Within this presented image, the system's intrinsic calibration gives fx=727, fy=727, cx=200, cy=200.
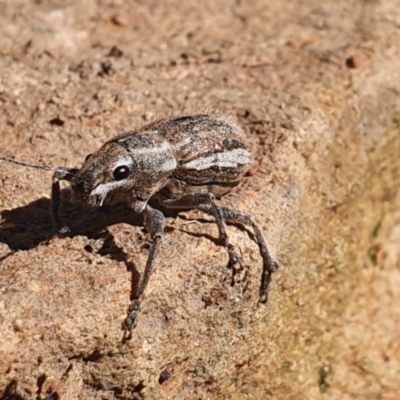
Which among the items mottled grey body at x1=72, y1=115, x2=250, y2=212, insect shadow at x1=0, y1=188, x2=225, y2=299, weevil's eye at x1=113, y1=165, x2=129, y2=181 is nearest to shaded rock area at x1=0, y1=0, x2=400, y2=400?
insect shadow at x1=0, y1=188, x2=225, y2=299

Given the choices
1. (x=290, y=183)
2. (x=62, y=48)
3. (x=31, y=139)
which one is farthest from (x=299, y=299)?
(x=62, y=48)

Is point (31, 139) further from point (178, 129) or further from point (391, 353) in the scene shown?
point (391, 353)

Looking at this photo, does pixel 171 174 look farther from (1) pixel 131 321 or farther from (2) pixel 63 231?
(1) pixel 131 321

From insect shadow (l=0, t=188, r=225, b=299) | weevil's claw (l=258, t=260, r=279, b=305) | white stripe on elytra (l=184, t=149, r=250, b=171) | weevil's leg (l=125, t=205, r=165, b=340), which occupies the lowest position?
weevil's claw (l=258, t=260, r=279, b=305)

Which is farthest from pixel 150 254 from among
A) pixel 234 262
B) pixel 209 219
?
pixel 209 219

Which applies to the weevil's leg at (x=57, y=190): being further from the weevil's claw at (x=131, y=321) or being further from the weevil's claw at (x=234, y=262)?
the weevil's claw at (x=234, y=262)

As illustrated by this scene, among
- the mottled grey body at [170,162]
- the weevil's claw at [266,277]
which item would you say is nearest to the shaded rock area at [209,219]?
the weevil's claw at [266,277]

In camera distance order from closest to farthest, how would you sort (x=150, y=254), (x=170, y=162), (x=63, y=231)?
(x=150, y=254)
(x=63, y=231)
(x=170, y=162)

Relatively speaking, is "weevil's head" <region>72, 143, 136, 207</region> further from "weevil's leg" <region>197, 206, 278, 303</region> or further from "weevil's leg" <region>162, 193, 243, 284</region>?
"weevil's leg" <region>197, 206, 278, 303</region>
